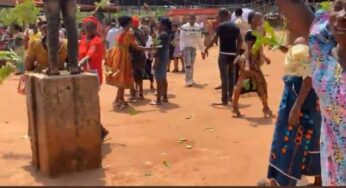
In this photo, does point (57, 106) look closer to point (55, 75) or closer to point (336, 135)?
point (55, 75)

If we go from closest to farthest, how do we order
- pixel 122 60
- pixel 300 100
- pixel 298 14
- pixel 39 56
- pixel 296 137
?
pixel 298 14 → pixel 300 100 → pixel 296 137 → pixel 39 56 → pixel 122 60

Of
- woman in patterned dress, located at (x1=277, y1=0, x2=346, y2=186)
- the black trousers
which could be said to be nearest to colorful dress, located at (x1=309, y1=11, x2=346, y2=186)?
woman in patterned dress, located at (x1=277, y1=0, x2=346, y2=186)

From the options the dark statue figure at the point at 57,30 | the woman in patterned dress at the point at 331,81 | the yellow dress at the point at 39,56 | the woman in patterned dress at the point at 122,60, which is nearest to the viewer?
the woman in patterned dress at the point at 331,81

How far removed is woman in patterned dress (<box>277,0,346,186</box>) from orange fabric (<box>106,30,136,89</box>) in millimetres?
6083

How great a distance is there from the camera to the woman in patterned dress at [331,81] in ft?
6.46

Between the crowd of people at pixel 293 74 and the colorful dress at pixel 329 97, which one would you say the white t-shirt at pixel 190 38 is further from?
the colorful dress at pixel 329 97

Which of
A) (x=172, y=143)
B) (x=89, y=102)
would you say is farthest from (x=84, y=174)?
(x=172, y=143)

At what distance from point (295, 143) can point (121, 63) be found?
4756mm

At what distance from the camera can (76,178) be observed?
4816 millimetres

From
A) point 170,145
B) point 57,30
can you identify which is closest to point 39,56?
point 57,30

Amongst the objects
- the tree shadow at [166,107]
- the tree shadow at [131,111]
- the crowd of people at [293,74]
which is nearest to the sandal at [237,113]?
the crowd of people at [293,74]

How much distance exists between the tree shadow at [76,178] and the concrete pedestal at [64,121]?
55 mm

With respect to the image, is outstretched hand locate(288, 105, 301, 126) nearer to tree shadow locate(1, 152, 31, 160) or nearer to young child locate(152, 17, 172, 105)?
tree shadow locate(1, 152, 31, 160)

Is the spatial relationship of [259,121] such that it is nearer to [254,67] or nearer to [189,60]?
[254,67]
